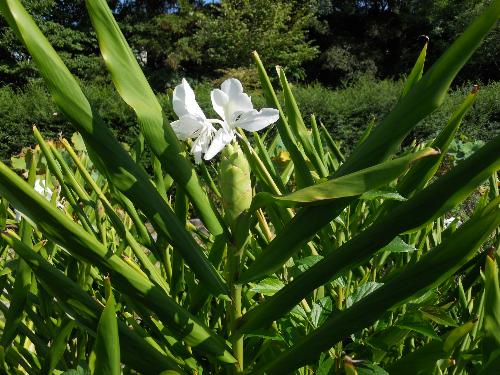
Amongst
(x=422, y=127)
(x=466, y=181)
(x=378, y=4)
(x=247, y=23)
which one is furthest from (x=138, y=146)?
(x=378, y=4)

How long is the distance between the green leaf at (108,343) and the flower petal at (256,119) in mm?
260

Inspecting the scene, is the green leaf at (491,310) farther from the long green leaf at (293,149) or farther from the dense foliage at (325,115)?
the dense foliage at (325,115)

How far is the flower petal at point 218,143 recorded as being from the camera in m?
0.53

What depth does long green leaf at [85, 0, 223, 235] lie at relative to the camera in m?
0.40

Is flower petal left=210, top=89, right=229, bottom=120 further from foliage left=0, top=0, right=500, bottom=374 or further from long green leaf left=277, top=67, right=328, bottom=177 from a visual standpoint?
long green leaf left=277, top=67, right=328, bottom=177

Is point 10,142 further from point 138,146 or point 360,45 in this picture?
point 360,45

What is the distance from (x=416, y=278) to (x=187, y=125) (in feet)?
0.97

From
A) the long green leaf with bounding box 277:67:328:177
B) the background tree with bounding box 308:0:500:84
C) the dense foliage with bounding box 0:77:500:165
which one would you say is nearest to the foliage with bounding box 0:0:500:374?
the long green leaf with bounding box 277:67:328:177

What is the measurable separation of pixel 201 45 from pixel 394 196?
55.7ft

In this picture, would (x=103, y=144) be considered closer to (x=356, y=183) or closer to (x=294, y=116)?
(x=356, y=183)

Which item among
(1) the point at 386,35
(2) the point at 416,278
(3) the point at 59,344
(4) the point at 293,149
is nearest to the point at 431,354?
(2) the point at 416,278

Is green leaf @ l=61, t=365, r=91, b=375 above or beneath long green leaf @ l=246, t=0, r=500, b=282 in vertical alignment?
beneath

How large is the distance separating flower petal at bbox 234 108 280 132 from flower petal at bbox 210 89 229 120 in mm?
24

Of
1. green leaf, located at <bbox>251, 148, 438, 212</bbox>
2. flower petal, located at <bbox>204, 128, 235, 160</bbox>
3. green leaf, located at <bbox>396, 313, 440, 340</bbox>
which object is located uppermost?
flower petal, located at <bbox>204, 128, 235, 160</bbox>
